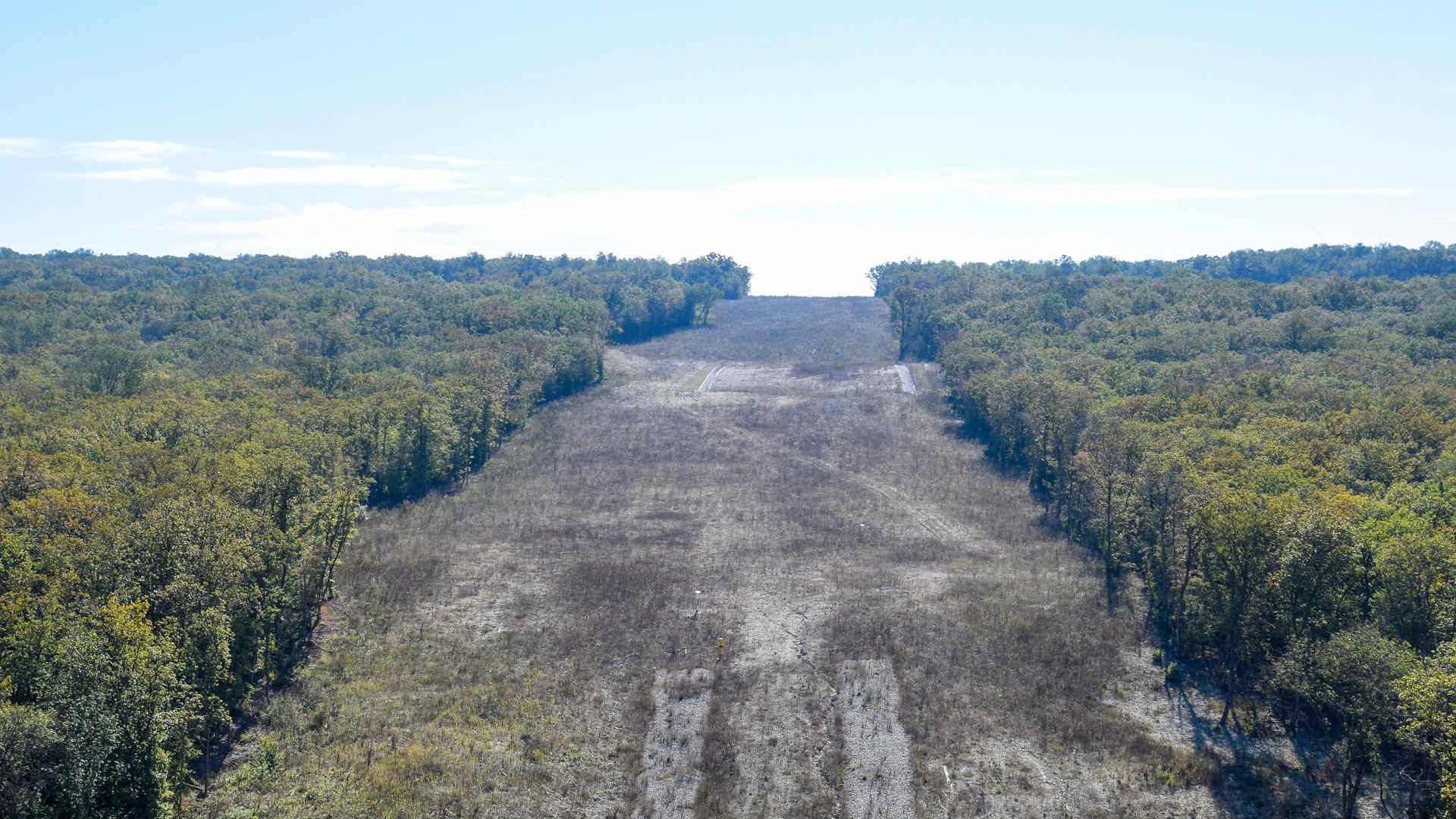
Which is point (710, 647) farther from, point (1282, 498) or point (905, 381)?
point (905, 381)

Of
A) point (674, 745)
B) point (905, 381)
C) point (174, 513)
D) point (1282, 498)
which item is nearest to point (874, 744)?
point (674, 745)

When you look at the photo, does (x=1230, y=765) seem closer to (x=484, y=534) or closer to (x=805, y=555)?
(x=805, y=555)

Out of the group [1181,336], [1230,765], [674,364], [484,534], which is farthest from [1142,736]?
[674,364]

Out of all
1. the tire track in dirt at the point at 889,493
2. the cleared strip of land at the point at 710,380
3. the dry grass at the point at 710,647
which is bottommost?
the dry grass at the point at 710,647

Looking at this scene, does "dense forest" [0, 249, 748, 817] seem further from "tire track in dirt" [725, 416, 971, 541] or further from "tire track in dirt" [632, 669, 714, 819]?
"tire track in dirt" [725, 416, 971, 541]

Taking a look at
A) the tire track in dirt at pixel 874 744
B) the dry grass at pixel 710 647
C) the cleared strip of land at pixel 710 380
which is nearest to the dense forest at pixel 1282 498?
the dry grass at pixel 710 647

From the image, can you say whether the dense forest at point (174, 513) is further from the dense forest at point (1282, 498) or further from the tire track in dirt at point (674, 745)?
the dense forest at point (1282, 498)
